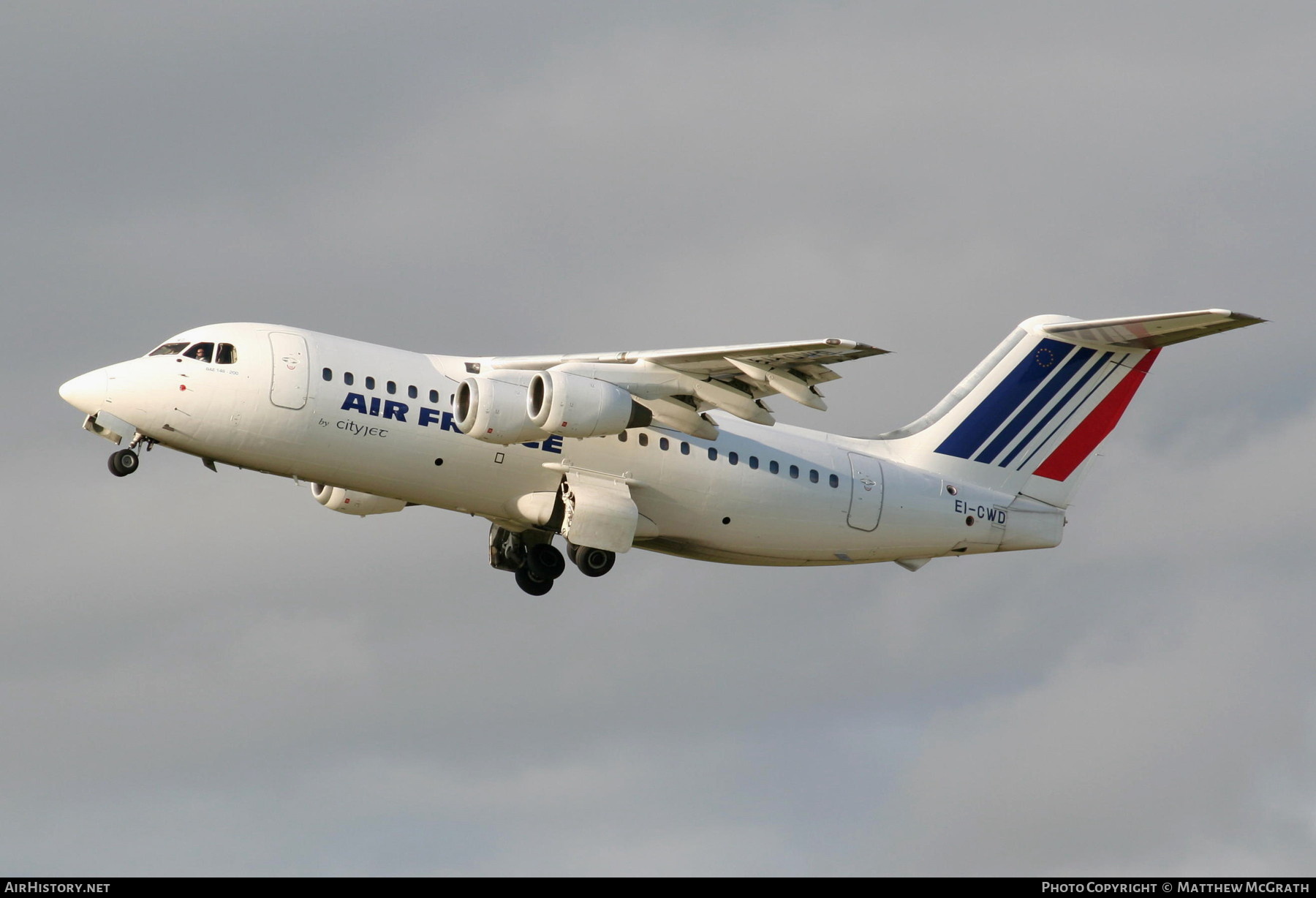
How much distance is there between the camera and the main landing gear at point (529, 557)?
90.9 ft

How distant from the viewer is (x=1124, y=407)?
30156 mm

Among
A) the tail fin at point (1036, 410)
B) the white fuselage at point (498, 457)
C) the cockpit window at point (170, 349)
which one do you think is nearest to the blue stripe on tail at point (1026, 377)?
the tail fin at point (1036, 410)

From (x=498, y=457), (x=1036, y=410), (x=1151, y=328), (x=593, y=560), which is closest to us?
(x=498, y=457)

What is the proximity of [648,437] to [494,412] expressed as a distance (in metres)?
3.02

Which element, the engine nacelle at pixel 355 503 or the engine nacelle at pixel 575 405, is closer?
the engine nacelle at pixel 575 405

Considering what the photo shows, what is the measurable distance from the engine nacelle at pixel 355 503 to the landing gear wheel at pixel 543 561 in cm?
209

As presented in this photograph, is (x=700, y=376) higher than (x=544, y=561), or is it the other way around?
(x=700, y=376)

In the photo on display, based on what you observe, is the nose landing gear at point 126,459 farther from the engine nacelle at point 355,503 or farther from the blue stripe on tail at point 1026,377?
the blue stripe on tail at point 1026,377

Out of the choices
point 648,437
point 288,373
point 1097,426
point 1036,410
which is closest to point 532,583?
point 648,437

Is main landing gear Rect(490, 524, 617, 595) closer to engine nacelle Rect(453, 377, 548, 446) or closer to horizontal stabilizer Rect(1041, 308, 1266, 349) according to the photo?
engine nacelle Rect(453, 377, 548, 446)

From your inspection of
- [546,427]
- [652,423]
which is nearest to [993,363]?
[652,423]

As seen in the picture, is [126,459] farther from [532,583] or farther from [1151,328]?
[1151,328]

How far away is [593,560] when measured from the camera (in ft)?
85.9

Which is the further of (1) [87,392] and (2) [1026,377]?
(2) [1026,377]
